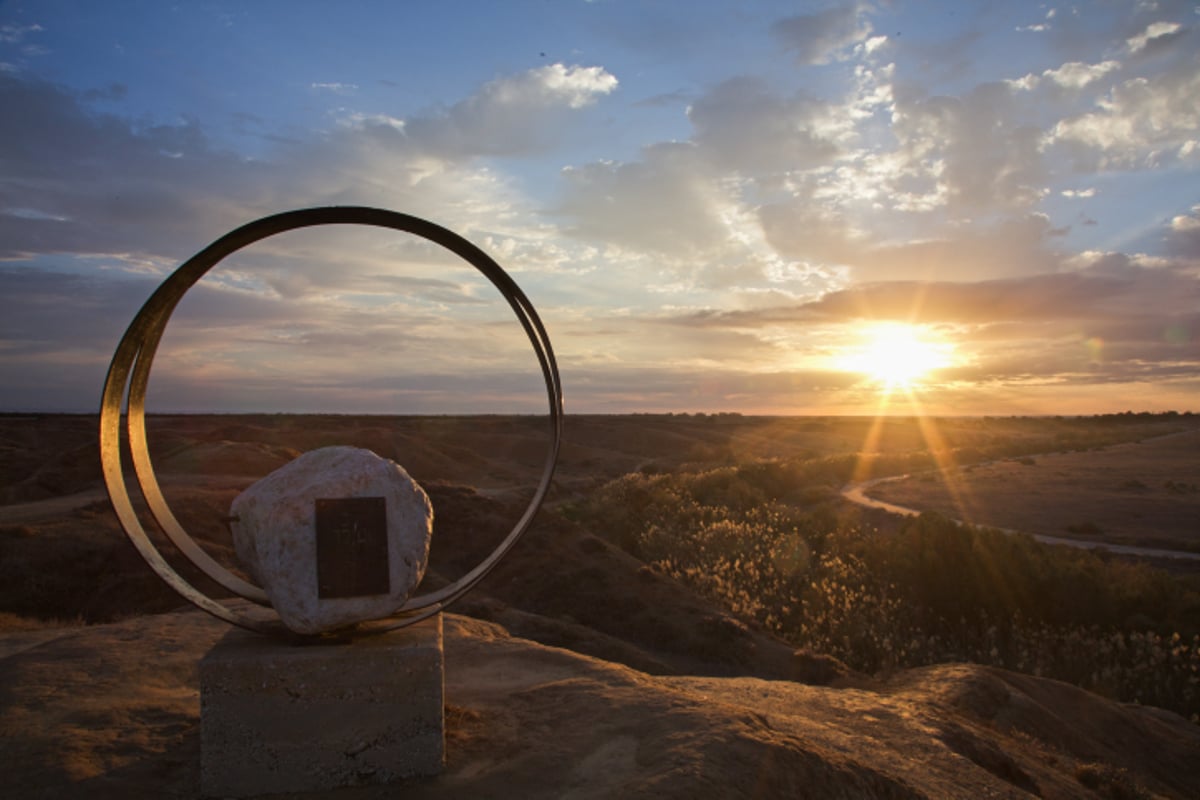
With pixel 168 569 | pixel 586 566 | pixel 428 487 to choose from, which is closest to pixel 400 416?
pixel 428 487

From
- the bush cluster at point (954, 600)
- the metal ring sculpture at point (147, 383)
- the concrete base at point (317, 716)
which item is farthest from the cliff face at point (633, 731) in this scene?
the bush cluster at point (954, 600)

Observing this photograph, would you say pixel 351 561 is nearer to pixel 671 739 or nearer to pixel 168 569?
pixel 168 569

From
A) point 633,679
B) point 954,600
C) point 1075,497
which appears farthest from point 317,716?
point 1075,497

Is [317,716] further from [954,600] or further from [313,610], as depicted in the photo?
[954,600]

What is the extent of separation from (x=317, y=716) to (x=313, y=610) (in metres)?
0.61

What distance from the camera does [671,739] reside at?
443cm

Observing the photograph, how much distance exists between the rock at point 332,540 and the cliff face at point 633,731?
1086 mm

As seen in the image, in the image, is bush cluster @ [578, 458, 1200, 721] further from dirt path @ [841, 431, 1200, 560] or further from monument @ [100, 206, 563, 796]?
dirt path @ [841, 431, 1200, 560]

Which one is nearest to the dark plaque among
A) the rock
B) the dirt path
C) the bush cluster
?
the rock

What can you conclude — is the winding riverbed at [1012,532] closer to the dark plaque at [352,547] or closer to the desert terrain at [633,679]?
the desert terrain at [633,679]

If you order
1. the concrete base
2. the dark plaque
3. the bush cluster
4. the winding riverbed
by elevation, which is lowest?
the winding riverbed

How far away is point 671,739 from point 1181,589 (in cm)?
1126

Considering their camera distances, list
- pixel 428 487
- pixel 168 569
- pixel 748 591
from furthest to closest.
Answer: pixel 428 487 < pixel 748 591 < pixel 168 569

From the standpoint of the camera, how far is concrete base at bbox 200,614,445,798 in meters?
4.23
